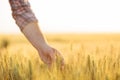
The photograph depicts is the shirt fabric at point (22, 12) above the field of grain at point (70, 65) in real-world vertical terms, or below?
above

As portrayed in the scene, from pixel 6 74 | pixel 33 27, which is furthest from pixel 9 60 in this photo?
pixel 33 27

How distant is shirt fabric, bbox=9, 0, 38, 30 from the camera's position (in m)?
2.36

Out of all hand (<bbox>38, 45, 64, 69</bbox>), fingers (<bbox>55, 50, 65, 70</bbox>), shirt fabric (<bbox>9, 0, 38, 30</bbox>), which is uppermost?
→ shirt fabric (<bbox>9, 0, 38, 30</bbox>)

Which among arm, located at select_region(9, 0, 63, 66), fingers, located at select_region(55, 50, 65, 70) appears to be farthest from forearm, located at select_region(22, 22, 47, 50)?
fingers, located at select_region(55, 50, 65, 70)

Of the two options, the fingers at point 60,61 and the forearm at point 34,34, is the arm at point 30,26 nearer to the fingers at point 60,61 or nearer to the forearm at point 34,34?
the forearm at point 34,34

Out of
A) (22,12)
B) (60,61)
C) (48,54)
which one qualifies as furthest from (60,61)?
(22,12)

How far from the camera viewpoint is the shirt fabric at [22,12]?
2.36 meters

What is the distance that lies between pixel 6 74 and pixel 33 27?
1.02ft

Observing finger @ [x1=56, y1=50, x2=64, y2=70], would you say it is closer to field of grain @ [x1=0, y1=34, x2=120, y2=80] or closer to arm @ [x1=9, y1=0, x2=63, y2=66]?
field of grain @ [x1=0, y1=34, x2=120, y2=80]

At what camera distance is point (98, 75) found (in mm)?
2035

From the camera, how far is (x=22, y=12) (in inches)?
93.4

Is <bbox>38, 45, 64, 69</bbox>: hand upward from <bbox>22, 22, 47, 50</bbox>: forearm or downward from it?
downward

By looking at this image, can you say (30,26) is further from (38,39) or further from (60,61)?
(60,61)

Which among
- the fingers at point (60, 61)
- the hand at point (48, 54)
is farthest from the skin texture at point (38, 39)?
the fingers at point (60, 61)
